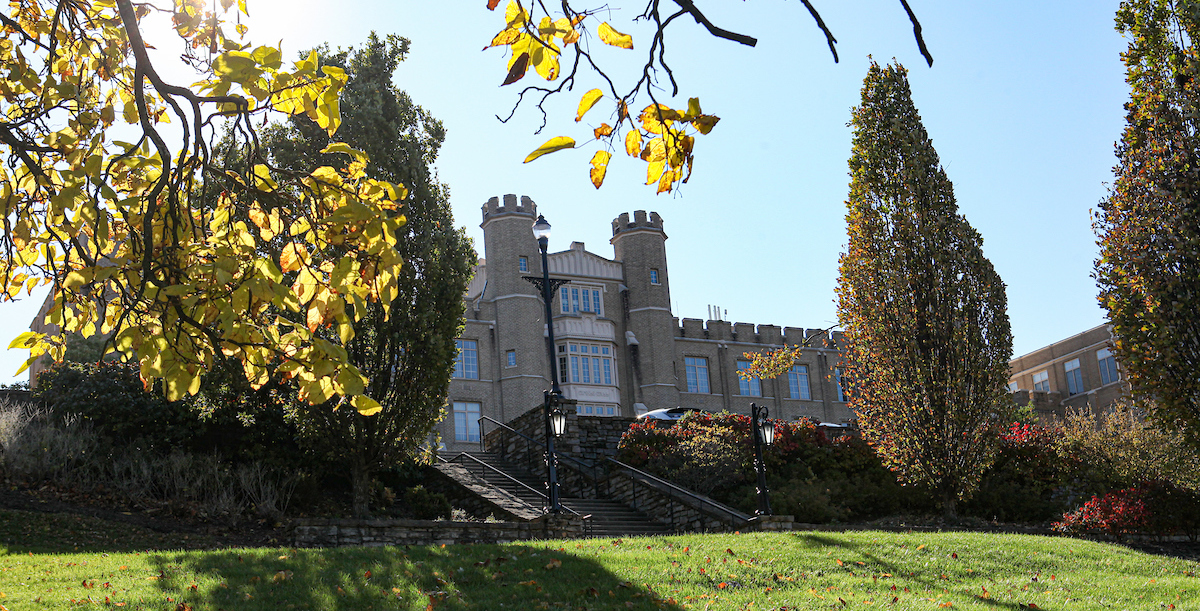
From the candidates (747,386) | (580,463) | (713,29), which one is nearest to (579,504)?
A: (580,463)

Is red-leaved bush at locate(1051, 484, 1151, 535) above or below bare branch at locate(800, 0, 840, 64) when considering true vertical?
below

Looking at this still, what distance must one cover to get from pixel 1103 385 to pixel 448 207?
1624 inches

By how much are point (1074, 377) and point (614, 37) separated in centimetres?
5297

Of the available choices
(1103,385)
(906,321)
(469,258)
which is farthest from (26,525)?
(1103,385)

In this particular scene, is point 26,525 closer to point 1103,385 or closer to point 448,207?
point 448,207

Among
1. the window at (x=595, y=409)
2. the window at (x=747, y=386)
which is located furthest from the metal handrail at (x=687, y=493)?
the window at (x=747, y=386)

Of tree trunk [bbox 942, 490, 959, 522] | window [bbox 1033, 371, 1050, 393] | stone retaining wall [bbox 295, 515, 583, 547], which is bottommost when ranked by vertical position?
tree trunk [bbox 942, 490, 959, 522]

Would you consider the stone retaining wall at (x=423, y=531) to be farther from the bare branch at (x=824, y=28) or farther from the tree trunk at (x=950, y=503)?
the bare branch at (x=824, y=28)

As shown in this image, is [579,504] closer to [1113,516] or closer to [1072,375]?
[1113,516]

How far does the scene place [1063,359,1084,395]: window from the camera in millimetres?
48875

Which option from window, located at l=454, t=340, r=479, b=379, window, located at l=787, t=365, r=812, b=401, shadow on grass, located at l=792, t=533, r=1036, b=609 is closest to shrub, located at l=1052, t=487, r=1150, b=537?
shadow on grass, located at l=792, t=533, r=1036, b=609

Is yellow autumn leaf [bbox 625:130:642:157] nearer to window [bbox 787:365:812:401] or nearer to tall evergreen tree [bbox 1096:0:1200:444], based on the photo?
tall evergreen tree [bbox 1096:0:1200:444]

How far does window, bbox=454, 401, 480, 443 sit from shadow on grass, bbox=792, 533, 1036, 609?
973 inches

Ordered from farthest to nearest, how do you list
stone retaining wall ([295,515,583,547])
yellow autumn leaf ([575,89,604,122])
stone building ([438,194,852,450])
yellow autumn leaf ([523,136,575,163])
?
stone building ([438,194,852,450])
stone retaining wall ([295,515,583,547])
yellow autumn leaf ([575,89,604,122])
yellow autumn leaf ([523,136,575,163])
